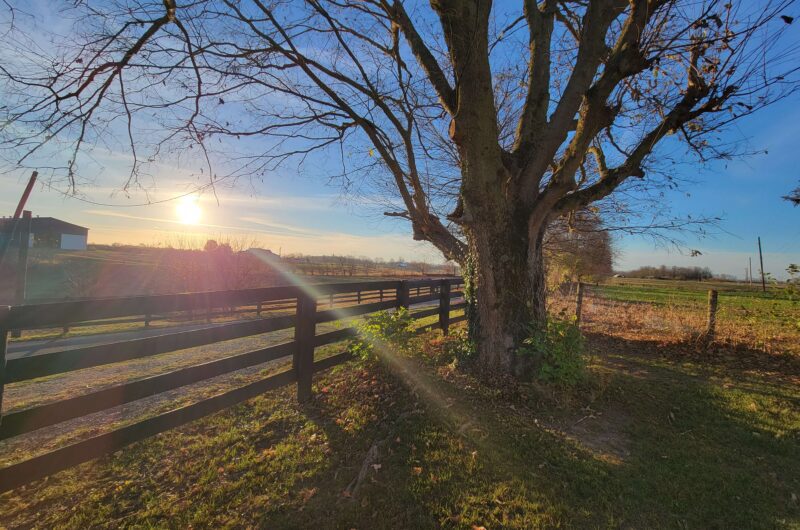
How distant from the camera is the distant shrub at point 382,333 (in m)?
4.69

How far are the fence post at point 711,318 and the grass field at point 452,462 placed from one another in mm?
2701

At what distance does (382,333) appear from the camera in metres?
4.75

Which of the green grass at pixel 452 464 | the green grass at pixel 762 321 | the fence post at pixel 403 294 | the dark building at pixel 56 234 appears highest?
the dark building at pixel 56 234

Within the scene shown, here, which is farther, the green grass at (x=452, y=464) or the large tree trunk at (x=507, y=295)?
the large tree trunk at (x=507, y=295)

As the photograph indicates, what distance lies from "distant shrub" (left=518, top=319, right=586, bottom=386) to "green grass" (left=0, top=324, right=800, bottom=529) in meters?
0.22

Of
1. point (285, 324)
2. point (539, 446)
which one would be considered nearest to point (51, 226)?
point (285, 324)

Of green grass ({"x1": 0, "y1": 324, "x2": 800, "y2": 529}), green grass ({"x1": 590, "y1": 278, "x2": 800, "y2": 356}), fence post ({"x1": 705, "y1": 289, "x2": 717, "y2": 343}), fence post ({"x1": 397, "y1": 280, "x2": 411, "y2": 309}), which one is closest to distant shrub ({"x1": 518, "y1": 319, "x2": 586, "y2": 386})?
green grass ({"x1": 0, "y1": 324, "x2": 800, "y2": 529})

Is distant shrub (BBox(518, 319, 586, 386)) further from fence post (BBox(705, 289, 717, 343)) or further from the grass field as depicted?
fence post (BBox(705, 289, 717, 343))

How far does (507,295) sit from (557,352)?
89 cm

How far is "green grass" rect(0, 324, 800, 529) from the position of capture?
7.75ft

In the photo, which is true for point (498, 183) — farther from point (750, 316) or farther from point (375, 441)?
point (750, 316)

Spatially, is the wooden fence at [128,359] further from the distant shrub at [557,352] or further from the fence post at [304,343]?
the distant shrub at [557,352]

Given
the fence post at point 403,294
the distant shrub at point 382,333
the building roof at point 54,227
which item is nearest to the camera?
the distant shrub at point 382,333

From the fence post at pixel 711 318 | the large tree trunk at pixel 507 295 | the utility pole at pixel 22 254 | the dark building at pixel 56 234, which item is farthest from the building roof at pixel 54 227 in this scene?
the fence post at pixel 711 318
